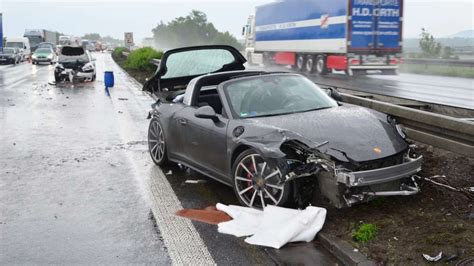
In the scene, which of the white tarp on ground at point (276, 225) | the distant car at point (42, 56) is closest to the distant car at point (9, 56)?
the distant car at point (42, 56)

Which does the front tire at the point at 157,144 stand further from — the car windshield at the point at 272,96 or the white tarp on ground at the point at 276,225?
the white tarp on ground at the point at 276,225

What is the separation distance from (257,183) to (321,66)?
2137cm

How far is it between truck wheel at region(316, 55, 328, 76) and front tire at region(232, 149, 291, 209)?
68.4 ft

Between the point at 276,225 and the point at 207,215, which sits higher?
the point at 276,225

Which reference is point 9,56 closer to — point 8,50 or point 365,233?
point 8,50

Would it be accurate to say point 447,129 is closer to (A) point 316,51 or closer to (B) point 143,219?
(B) point 143,219

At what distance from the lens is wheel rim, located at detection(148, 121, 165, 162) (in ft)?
25.0

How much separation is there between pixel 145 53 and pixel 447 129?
25884 millimetres

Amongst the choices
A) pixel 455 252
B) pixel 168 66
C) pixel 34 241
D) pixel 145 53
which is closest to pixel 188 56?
pixel 168 66

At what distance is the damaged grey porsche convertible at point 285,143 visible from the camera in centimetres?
491

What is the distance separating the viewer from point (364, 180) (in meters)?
4.74

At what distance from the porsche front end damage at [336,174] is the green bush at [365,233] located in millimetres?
305

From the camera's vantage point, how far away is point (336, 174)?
188 inches

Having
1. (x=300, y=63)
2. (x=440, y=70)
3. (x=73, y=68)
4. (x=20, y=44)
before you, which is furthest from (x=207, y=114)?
(x=20, y=44)
